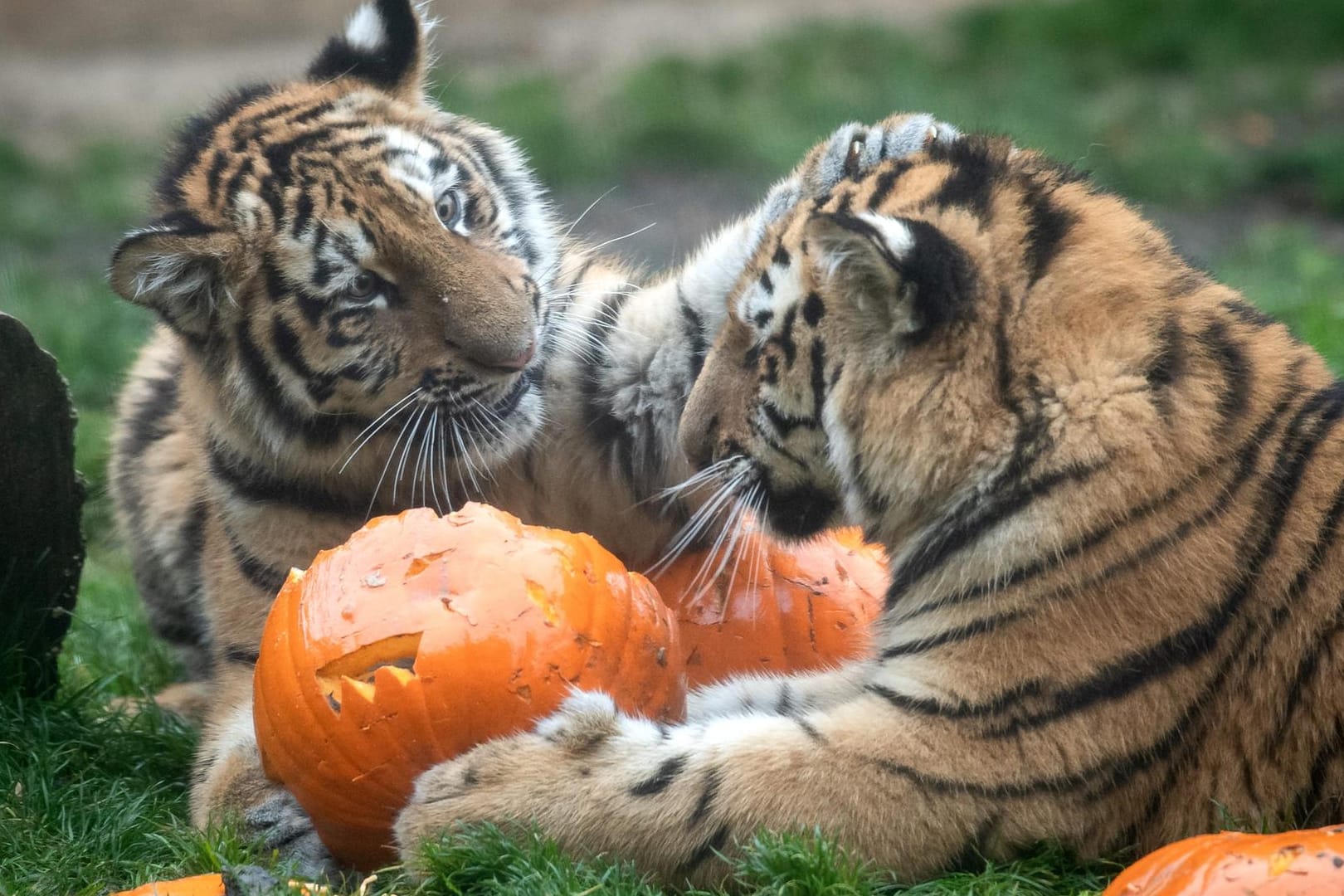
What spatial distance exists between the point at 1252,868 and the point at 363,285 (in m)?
2.24

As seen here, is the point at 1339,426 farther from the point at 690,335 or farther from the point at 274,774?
the point at 274,774

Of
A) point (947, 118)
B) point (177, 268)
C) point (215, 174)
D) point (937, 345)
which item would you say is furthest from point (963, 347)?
point (947, 118)

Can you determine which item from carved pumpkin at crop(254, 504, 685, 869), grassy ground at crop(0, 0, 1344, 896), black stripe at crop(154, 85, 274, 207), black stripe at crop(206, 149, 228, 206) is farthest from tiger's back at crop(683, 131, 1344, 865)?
grassy ground at crop(0, 0, 1344, 896)

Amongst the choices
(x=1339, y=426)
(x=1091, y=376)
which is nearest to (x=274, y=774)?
(x=1091, y=376)

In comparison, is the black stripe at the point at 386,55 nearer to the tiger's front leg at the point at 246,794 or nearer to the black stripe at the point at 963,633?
the tiger's front leg at the point at 246,794

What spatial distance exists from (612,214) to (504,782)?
258 inches

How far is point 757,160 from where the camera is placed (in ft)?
31.8

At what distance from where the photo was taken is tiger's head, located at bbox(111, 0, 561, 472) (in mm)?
3578

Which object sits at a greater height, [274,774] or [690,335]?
[690,335]

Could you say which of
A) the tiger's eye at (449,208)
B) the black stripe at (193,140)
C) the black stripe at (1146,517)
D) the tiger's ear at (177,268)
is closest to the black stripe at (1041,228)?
the black stripe at (1146,517)

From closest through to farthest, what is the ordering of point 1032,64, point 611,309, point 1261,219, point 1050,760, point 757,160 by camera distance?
point 1050,760
point 611,309
point 1261,219
point 757,160
point 1032,64

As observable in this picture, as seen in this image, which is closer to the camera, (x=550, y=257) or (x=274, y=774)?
(x=274, y=774)

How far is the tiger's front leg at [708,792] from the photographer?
284 centimetres

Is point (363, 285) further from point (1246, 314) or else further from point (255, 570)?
point (1246, 314)
